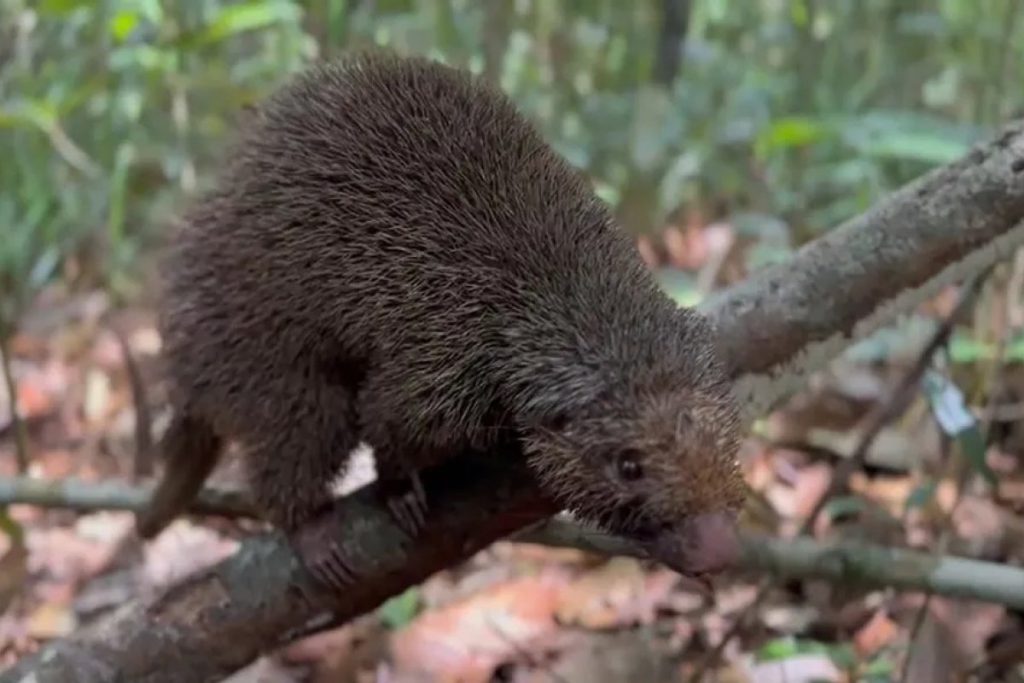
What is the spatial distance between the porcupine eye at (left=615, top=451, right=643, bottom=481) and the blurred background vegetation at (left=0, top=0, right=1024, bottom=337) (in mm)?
2272

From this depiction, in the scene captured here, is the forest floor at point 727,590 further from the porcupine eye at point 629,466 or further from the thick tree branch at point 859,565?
the porcupine eye at point 629,466

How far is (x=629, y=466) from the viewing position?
1.63 metres

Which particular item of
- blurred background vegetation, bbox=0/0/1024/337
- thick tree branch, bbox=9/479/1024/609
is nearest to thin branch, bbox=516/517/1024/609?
thick tree branch, bbox=9/479/1024/609

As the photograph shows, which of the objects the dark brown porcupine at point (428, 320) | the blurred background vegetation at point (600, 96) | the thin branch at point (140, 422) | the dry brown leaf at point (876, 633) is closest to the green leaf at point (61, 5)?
the blurred background vegetation at point (600, 96)

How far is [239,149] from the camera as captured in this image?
221 cm

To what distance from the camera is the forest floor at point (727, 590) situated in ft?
8.54

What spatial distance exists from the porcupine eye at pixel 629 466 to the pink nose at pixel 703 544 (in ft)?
0.29

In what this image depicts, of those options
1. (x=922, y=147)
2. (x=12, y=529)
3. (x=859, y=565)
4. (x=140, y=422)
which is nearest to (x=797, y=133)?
(x=922, y=147)

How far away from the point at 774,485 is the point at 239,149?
1.90 m

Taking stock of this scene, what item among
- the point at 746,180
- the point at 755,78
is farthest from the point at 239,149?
the point at 755,78

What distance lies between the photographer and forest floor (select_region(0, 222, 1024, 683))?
2.60 meters

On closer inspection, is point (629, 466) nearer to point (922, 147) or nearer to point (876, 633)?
point (876, 633)

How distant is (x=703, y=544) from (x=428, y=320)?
589mm

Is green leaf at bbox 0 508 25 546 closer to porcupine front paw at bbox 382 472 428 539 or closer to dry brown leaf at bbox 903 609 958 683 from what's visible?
porcupine front paw at bbox 382 472 428 539
